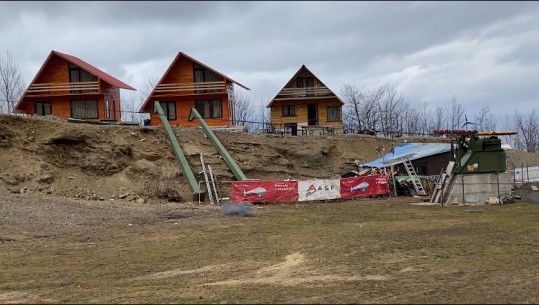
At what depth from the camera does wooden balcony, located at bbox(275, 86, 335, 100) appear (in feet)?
174

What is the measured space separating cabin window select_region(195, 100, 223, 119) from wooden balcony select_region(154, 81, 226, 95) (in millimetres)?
999

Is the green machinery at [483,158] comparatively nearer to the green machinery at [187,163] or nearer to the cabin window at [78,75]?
the green machinery at [187,163]

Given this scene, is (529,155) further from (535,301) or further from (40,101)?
(535,301)

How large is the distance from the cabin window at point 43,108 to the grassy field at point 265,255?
2305 cm

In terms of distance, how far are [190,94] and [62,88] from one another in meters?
10.8

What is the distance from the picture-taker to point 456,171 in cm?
2994

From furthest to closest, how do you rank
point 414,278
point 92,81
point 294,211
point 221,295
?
point 92,81 < point 294,211 < point 414,278 < point 221,295

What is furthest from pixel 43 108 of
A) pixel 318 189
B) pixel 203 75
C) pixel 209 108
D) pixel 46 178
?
pixel 318 189

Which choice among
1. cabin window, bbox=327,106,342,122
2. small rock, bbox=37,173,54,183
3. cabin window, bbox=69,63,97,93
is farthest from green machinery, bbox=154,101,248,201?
cabin window, bbox=327,106,342,122

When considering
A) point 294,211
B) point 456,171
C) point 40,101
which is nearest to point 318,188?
point 294,211

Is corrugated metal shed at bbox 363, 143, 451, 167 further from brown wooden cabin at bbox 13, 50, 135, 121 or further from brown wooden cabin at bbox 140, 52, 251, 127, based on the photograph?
brown wooden cabin at bbox 13, 50, 135, 121

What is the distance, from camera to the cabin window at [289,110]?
54.6 meters

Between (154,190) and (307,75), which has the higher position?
(307,75)

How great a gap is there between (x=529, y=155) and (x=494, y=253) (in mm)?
51157
